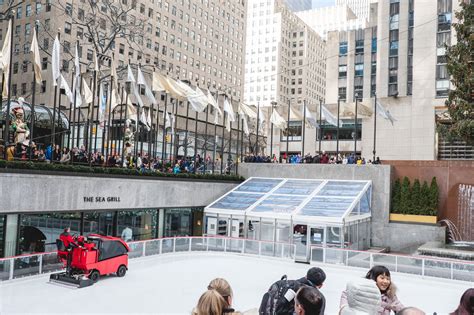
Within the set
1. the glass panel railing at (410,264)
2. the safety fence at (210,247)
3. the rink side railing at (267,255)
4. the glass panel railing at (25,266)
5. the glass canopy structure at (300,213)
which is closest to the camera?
the glass panel railing at (25,266)

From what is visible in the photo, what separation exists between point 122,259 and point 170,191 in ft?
30.5

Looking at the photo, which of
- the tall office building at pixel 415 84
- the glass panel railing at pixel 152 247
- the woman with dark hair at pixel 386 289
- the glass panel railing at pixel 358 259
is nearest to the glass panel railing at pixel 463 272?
the glass panel railing at pixel 358 259

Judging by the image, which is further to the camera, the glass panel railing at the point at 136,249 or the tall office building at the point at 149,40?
the tall office building at the point at 149,40

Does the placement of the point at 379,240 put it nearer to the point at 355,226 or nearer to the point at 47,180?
the point at 355,226

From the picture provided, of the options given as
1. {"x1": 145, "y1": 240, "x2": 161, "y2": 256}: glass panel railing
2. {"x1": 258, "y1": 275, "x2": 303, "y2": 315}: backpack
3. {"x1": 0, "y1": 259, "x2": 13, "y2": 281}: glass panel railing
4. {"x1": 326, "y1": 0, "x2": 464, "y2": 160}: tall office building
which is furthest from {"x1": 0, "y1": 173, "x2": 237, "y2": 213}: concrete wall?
{"x1": 326, "y1": 0, "x2": 464, "y2": 160}: tall office building

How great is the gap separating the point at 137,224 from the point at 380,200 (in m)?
14.3

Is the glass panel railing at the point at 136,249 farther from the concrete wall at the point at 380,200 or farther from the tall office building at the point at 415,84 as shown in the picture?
the tall office building at the point at 415,84

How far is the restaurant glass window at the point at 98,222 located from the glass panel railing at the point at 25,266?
5.73 m

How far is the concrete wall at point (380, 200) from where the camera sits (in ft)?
86.6

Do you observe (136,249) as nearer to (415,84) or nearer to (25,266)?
(25,266)

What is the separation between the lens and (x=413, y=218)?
26938 millimetres

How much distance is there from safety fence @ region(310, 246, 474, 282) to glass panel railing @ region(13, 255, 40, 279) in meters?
11.7

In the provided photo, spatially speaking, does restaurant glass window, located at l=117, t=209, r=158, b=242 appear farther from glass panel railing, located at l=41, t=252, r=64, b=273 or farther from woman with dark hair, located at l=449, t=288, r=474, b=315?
woman with dark hair, located at l=449, t=288, r=474, b=315

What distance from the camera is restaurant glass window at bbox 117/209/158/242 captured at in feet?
78.1
